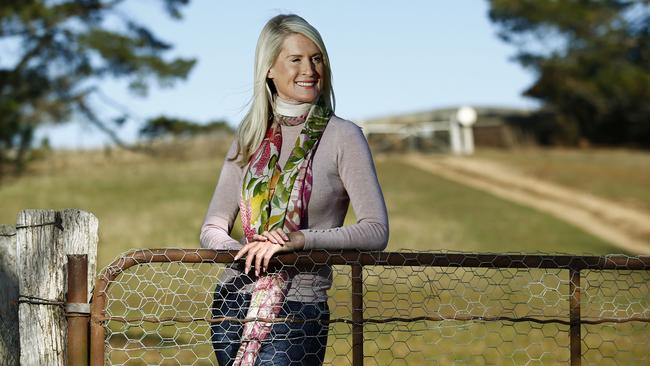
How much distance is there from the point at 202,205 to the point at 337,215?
23.8 meters

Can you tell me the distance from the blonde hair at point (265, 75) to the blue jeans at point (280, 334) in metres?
0.46

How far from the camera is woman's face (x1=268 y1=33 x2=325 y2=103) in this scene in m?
3.33

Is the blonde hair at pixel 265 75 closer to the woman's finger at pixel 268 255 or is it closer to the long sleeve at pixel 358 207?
the long sleeve at pixel 358 207

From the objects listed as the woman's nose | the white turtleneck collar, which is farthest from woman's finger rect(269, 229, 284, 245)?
the woman's nose

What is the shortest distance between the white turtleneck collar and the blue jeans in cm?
61

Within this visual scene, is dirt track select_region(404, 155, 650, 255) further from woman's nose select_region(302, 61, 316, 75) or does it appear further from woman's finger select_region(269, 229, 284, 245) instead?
woman's finger select_region(269, 229, 284, 245)

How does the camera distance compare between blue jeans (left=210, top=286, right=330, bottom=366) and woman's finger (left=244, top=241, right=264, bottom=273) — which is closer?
woman's finger (left=244, top=241, right=264, bottom=273)

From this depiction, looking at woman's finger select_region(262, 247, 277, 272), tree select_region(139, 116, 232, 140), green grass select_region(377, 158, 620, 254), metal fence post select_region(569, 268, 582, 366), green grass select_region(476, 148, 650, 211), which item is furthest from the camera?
green grass select_region(476, 148, 650, 211)

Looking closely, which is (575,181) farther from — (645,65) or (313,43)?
(313,43)

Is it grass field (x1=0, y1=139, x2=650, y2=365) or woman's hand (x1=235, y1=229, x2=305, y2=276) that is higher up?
grass field (x1=0, y1=139, x2=650, y2=365)

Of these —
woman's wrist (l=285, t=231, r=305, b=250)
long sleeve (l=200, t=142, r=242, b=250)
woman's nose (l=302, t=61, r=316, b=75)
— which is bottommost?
woman's wrist (l=285, t=231, r=305, b=250)

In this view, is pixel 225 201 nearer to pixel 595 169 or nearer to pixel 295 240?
pixel 295 240

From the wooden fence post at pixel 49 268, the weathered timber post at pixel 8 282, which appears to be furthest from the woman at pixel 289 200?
the weathered timber post at pixel 8 282

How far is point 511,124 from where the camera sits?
1809 inches
